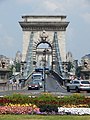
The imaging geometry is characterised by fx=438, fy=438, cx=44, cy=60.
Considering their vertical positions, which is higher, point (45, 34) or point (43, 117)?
point (45, 34)

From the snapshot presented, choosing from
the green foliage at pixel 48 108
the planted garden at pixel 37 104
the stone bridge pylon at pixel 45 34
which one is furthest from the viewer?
the stone bridge pylon at pixel 45 34

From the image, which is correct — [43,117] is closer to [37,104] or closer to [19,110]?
[19,110]

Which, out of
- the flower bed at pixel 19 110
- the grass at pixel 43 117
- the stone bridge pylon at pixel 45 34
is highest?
the stone bridge pylon at pixel 45 34

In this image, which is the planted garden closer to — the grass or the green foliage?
the green foliage

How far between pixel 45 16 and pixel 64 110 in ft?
299

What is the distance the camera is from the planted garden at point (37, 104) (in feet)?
56.9

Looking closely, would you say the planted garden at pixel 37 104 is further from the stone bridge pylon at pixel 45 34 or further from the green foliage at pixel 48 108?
the stone bridge pylon at pixel 45 34

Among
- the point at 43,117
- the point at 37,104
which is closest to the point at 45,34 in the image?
the point at 37,104

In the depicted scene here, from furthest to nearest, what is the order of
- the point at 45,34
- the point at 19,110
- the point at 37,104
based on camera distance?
1. the point at 45,34
2. the point at 37,104
3. the point at 19,110

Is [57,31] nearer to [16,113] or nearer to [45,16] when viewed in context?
[45,16]

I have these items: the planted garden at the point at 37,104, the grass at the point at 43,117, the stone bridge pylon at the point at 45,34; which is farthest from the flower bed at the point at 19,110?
the stone bridge pylon at the point at 45,34

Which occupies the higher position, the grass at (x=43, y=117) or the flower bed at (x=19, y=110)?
the flower bed at (x=19, y=110)

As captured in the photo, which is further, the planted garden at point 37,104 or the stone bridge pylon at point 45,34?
the stone bridge pylon at point 45,34

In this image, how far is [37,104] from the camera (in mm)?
19391
